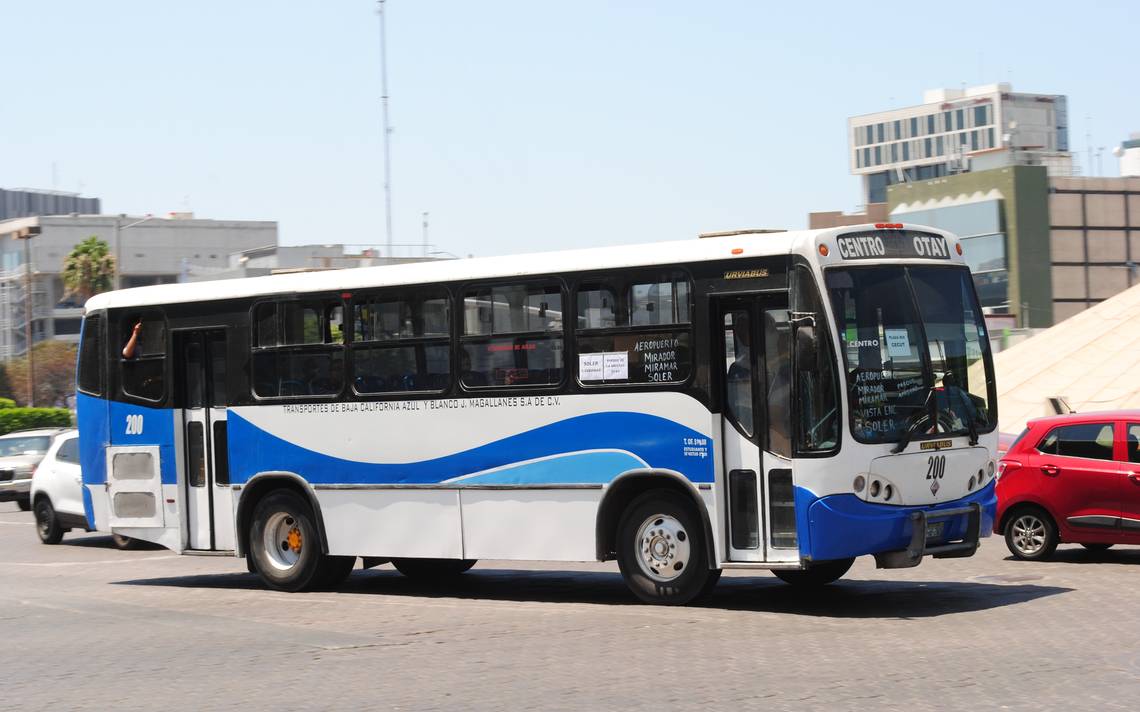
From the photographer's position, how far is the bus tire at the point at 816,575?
46.2 ft

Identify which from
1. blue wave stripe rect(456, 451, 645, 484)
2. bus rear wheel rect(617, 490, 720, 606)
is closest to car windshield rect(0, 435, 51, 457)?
blue wave stripe rect(456, 451, 645, 484)

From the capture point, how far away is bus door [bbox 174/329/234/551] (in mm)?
16281

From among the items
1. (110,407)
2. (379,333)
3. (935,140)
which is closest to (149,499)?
(110,407)

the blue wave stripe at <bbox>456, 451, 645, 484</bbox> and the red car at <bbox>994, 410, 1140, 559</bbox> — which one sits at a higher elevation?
the blue wave stripe at <bbox>456, 451, 645, 484</bbox>

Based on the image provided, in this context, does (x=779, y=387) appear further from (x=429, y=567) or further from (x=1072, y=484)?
(x=429, y=567)

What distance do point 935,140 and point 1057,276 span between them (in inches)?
4036

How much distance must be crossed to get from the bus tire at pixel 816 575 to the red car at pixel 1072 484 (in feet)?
10.7

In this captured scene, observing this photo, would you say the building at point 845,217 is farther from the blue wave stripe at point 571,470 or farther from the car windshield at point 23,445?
the blue wave stripe at point 571,470

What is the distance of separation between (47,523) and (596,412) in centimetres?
1410

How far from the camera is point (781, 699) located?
8.80 m

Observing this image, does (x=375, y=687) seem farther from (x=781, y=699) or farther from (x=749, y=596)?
(x=749, y=596)

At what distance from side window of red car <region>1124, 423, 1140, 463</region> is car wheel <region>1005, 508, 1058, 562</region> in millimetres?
1178

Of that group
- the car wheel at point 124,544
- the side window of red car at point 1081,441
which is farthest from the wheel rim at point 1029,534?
the car wheel at point 124,544

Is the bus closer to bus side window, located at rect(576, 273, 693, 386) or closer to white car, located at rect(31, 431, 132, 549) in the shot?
bus side window, located at rect(576, 273, 693, 386)
